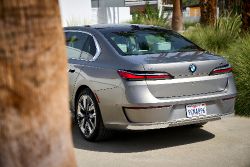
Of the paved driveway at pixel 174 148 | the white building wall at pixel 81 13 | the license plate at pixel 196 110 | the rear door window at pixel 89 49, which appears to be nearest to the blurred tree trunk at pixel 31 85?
the paved driveway at pixel 174 148

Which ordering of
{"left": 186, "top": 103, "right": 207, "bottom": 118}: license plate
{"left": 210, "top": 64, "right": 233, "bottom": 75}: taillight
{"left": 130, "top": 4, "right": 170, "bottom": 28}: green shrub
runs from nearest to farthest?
{"left": 186, "top": 103, "right": 207, "bottom": 118}: license plate, {"left": 210, "top": 64, "right": 233, "bottom": 75}: taillight, {"left": 130, "top": 4, "right": 170, "bottom": 28}: green shrub

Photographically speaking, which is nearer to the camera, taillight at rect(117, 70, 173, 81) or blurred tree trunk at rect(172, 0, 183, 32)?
taillight at rect(117, 70, 173, 81)

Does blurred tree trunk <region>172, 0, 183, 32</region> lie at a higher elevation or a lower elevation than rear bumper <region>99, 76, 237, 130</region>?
lower

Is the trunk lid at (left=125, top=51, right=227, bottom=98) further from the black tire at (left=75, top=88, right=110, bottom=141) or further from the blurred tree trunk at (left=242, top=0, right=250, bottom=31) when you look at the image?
the blurred tree trunk at (left=242, top=0, right=250, bottom=31)

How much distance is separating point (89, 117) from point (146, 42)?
127cm

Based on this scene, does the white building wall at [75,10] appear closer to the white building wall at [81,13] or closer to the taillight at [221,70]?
the white building wall at [81,13]

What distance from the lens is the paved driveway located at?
6.03 metres

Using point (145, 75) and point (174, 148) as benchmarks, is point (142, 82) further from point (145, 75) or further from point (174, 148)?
point (174, 148)

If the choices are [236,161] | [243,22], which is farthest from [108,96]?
[243,22]

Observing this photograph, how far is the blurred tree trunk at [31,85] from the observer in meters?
2.56

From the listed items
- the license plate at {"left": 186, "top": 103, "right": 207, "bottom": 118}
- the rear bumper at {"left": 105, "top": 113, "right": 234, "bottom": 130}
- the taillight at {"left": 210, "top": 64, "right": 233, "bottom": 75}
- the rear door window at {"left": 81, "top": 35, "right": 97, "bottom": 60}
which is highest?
the rear door window at {"left": 81, "top": 35, "right": 97, "bottom": 60}

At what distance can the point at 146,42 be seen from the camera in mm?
7137

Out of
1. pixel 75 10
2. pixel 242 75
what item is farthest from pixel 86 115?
pixel 75 10

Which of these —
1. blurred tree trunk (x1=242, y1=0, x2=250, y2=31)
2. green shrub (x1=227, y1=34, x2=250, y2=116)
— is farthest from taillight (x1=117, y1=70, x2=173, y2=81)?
blurred tree trunk (x1=242, y1=0, x2=250, y2=31)
